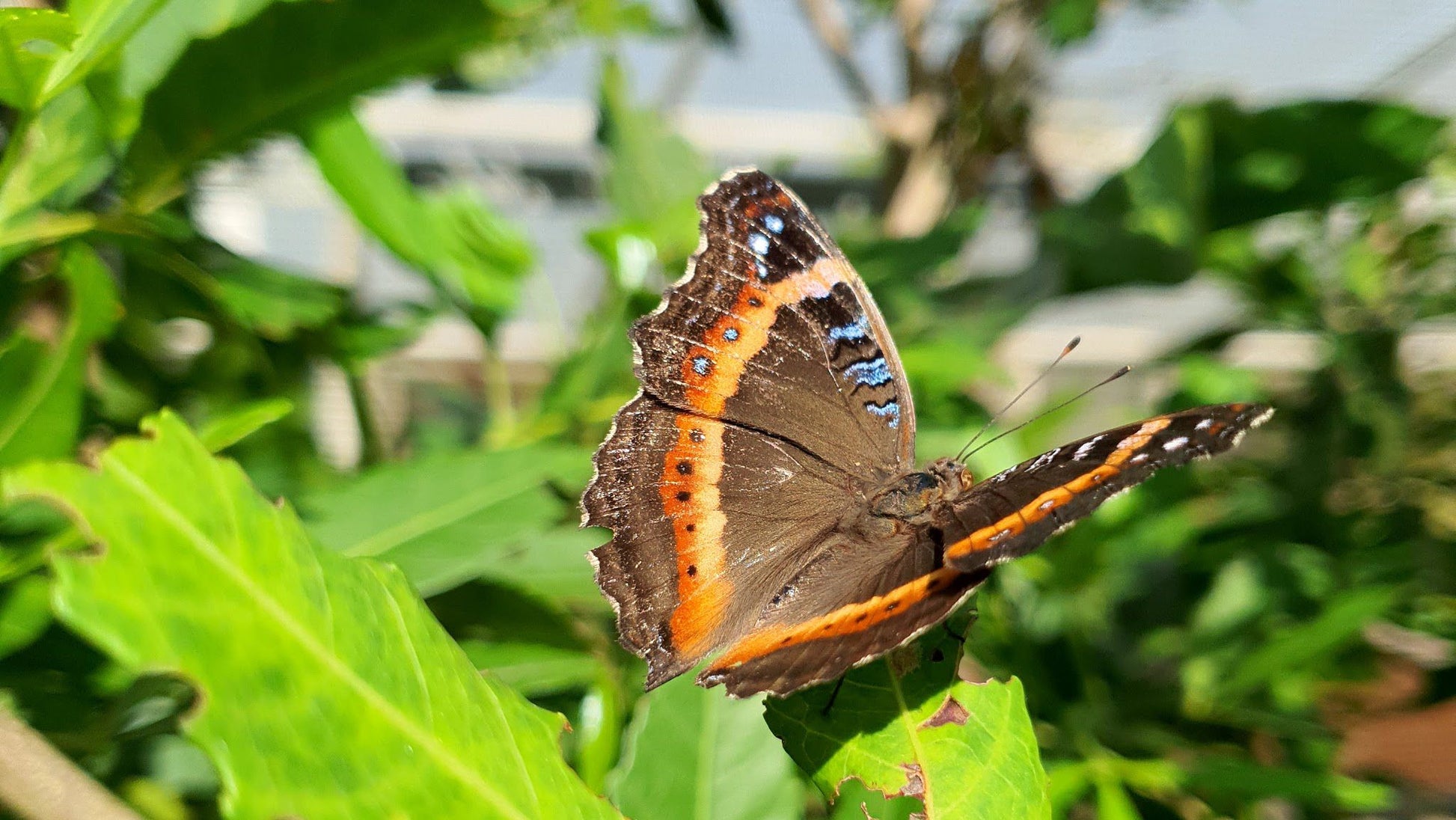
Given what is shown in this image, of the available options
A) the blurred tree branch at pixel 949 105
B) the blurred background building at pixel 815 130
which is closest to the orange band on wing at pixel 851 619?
the blurred background building at pixel 815 130

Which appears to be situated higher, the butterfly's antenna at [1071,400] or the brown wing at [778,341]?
the brown wing at [778,341]

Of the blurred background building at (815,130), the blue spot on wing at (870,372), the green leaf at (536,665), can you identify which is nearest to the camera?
the green leaf at (536,665)

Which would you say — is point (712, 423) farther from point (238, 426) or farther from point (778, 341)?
point (238, 426)

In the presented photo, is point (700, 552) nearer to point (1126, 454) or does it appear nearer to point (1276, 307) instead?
point (1126, 454)

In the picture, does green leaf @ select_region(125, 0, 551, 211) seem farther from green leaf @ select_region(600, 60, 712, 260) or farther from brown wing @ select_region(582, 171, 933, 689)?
green leaf @ select_region(600, 60, 712, 260)

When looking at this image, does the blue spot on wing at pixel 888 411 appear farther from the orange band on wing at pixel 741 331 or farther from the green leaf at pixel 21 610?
the green leaf at pixel 21 610

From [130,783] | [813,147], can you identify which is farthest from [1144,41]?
[130,783]

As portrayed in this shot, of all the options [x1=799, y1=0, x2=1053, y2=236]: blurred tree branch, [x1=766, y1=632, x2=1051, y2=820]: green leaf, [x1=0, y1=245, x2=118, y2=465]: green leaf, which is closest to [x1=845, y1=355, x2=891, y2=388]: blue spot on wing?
[x1=766, y1=632, x2=1051, y2=820]: green leaf

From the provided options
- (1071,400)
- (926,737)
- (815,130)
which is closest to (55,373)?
(926,737)
